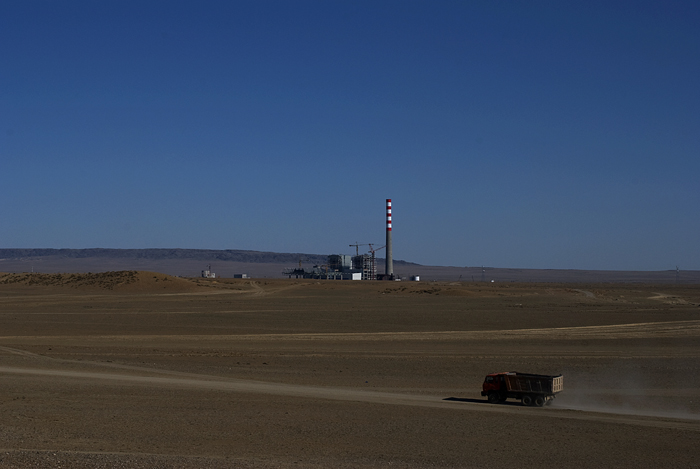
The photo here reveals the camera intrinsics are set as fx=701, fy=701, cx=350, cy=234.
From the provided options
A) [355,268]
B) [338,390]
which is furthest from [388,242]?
[338,390]

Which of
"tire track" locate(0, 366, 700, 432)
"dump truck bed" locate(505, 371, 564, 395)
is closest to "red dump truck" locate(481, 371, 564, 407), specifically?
"dump truck bed" locate(505, 371, 564, 395)

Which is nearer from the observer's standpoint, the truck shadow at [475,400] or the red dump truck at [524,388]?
the red dump truck at [524,388]

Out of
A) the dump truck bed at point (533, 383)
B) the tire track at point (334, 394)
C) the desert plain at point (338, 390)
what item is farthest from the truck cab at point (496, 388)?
the desert plain at point (338, 390)

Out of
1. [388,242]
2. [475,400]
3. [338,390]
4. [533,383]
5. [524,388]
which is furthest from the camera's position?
[388,242]

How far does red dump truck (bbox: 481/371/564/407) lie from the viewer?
1956 cm

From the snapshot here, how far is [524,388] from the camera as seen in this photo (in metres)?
19.9

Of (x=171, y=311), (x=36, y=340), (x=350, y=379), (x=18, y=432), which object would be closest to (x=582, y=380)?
(x=350, y=379)

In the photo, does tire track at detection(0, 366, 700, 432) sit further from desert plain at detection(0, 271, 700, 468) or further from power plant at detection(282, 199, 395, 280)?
power plant at detection(282, 199, 395, 280)

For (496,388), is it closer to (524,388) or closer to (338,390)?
(524,388)

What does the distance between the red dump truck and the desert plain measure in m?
0.45

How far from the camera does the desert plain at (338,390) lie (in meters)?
14.0

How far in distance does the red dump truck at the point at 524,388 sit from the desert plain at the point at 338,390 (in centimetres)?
45

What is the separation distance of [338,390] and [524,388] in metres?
5.64

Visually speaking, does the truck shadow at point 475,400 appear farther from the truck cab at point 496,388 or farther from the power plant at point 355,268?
the power plant at point 355,268
